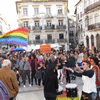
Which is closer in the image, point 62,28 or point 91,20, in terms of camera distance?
point 91,20

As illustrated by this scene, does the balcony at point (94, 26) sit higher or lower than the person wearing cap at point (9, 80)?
higher

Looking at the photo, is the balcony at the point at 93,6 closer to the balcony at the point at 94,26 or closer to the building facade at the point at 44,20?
the balcony at the point at 94,26

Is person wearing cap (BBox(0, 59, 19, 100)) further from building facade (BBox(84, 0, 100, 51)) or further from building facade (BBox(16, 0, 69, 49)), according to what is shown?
building facade (BBox(16, 0, 69, 49))

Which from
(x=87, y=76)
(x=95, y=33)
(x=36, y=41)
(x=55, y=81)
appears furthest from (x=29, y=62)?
(x=36, y=41)

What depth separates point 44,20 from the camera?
34.1 meters

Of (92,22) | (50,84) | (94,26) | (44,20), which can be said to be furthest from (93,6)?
(50,84)

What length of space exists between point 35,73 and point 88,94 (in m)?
4.96

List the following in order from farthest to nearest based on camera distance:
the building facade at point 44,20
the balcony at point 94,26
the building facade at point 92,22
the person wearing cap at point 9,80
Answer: the building facade at point 44,20
the building facade at point 92,22
the balcony at point 94,26
the person wearing cap at point 9,80

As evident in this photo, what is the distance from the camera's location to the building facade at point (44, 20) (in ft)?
111

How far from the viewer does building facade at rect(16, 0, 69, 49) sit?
3372 centimetres

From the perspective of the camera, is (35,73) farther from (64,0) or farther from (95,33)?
(64,0)

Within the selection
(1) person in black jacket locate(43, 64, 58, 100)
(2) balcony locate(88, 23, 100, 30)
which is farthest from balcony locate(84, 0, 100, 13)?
(1) person in black jacket locate(43, 64, 58, 100)

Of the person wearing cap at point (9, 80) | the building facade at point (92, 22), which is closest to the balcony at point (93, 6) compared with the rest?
the building facade at point (92, 22)

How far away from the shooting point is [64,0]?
34.3 metres
